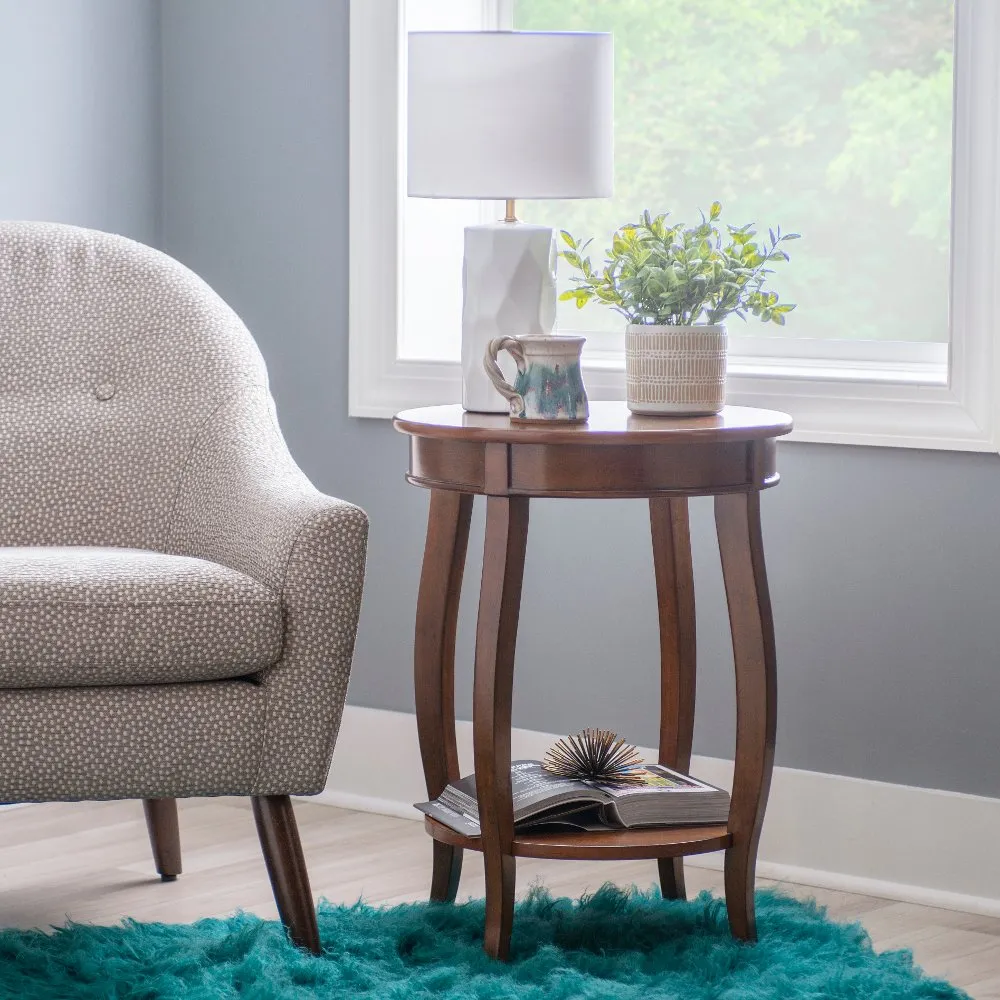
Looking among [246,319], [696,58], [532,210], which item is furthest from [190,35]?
[696,58]

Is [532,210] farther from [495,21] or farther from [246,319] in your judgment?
[246,319]

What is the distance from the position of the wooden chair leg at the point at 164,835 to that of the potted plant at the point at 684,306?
0.96m

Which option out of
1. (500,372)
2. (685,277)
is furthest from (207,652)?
(685,277)

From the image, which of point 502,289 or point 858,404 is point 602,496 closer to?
point 502,289

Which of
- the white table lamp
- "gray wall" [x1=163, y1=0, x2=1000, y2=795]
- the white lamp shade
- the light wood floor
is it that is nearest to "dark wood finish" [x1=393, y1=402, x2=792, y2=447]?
the white table lamp

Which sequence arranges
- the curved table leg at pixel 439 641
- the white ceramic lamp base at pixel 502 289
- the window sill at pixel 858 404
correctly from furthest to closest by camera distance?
the window sill at pixel 858 404
the curved table leg at pixel 439 641
the white ceramic lamp base at pixel 502 289

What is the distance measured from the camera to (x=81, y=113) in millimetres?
3100

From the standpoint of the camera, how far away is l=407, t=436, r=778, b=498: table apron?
2.05m

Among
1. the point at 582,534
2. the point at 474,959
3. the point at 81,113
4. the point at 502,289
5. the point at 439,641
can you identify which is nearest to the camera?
the point at 474,959

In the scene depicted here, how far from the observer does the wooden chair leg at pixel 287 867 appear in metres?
2.12

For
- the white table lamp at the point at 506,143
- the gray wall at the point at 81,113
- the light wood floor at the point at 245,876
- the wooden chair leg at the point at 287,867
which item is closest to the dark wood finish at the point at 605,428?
the white table lamp at the point at 506,143

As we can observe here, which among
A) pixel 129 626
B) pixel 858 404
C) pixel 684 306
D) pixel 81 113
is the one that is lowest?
pixel 129 626

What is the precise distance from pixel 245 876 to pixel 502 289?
0.99 metres

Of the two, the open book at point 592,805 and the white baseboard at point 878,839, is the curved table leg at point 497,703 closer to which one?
the open book at point 592,805
